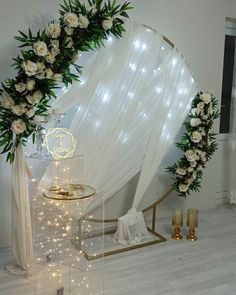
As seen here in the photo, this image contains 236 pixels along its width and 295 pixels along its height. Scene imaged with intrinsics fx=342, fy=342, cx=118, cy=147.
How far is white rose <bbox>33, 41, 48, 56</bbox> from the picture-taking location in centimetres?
220

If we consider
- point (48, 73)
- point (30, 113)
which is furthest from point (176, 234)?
point (48, 73)

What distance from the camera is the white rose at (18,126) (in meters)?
2.26

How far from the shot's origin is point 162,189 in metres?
3.54

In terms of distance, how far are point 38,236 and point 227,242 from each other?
1711 millimetres

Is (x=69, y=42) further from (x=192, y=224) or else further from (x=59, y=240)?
(x=192, y=224)

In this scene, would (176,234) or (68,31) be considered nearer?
(68,31)

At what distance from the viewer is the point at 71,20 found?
7.39 feet

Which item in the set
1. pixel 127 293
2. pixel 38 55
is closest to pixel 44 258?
pixel 127 293

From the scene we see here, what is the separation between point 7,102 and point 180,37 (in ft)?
6.31

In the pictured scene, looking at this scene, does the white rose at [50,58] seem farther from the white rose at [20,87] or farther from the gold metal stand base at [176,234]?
the gold metal stand base at [176,234]

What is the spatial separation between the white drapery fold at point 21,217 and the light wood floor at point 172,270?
0.15 meters

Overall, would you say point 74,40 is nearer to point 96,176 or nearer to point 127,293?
point 96,176

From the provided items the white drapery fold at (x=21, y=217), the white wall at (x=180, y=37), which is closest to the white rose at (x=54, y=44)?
the white wall at (x=180, y=37)

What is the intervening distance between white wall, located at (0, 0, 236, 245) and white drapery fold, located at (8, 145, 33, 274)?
0.40 meters
